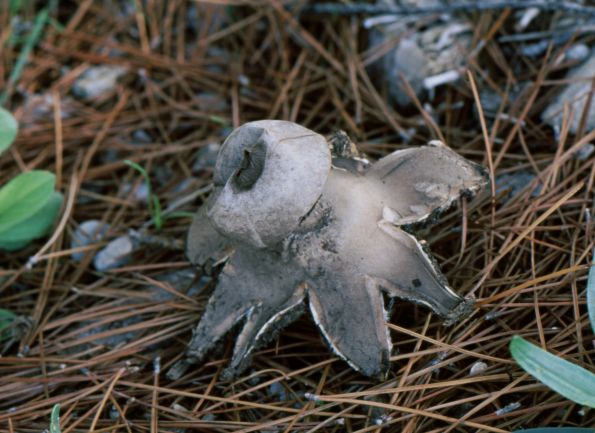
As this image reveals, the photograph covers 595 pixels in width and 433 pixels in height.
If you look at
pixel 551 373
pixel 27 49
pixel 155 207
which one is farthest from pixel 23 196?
pixel 551 373

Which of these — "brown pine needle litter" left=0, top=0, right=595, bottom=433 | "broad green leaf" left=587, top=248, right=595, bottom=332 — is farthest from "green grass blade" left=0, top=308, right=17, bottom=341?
"broad green leaf" left=587, top=248, right=595, bottom=332

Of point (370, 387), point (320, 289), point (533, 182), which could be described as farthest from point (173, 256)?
point (533, 182)

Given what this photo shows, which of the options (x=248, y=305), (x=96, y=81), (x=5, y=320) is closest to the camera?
(x=248, y=305)

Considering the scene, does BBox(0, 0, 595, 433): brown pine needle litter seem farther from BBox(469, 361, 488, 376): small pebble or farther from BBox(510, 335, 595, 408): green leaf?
BBox(510, 335, 595, 408): green leaf

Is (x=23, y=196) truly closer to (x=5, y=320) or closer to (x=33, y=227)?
(x=33, y=227)

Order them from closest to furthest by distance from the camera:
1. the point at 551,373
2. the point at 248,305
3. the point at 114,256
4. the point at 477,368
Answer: the point at 551,373
the point at 477,368
the point at 248,305
the point at 114,256

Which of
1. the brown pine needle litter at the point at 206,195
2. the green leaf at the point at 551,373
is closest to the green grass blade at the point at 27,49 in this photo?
the brown pine needle litter at the point at 206,195
